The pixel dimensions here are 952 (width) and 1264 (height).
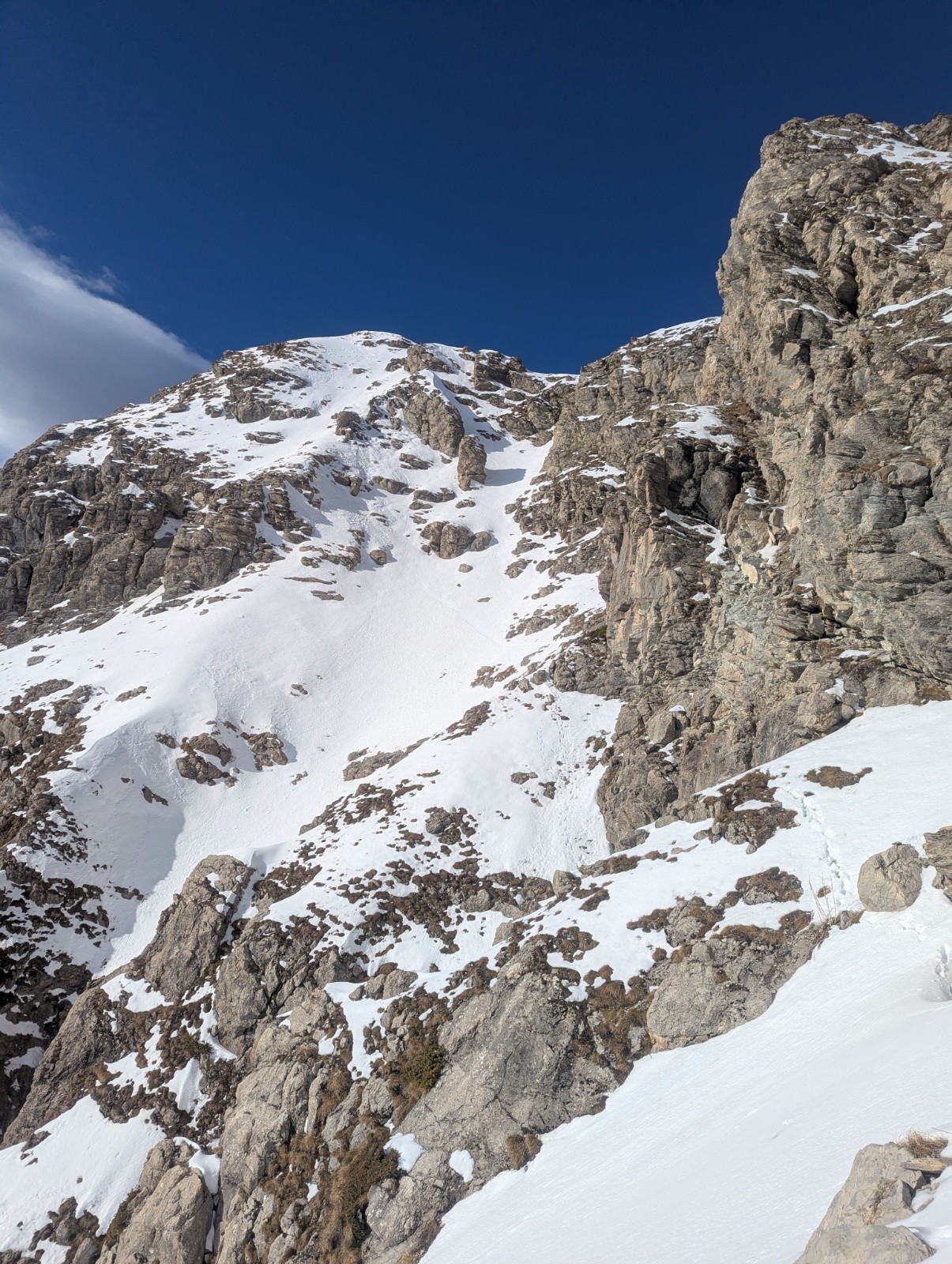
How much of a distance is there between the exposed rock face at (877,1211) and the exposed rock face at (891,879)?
8.99 metres

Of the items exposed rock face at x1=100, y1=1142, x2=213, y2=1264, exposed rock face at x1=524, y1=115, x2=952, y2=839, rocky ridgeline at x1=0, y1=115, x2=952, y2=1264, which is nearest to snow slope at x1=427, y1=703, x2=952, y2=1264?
rocky ridgeline at x1=0, y1=115, x2=952, y2=1264

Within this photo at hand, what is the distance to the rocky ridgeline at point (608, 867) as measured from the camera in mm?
15945

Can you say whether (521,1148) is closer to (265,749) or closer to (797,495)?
(797,495)

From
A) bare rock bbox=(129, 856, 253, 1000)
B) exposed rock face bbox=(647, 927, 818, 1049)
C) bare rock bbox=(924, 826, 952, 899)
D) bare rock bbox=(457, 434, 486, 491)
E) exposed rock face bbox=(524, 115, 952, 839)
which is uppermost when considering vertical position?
bare rock bbox=(457, 434, 486, 491)

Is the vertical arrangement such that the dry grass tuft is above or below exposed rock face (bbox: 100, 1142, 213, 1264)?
above

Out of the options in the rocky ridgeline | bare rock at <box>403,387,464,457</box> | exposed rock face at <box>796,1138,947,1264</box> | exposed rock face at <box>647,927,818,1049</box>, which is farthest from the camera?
bare rock at <box>403,387,464,457</box>

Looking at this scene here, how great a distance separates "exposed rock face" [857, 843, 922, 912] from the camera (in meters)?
14.7

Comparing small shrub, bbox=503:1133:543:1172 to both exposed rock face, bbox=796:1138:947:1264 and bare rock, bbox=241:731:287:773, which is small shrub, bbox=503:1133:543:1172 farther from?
bare rock, bbox=241:731:287:773

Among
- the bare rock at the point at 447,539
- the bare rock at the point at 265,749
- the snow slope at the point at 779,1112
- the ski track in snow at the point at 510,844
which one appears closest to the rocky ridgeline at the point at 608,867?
the bare rock at the point at 265,749

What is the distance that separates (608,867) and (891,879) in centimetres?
925

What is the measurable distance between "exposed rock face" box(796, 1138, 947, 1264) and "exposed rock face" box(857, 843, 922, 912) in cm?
899

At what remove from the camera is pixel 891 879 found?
590 inches

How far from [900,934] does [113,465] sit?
9920 centimetres

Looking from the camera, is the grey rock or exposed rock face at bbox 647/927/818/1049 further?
the grey rock
